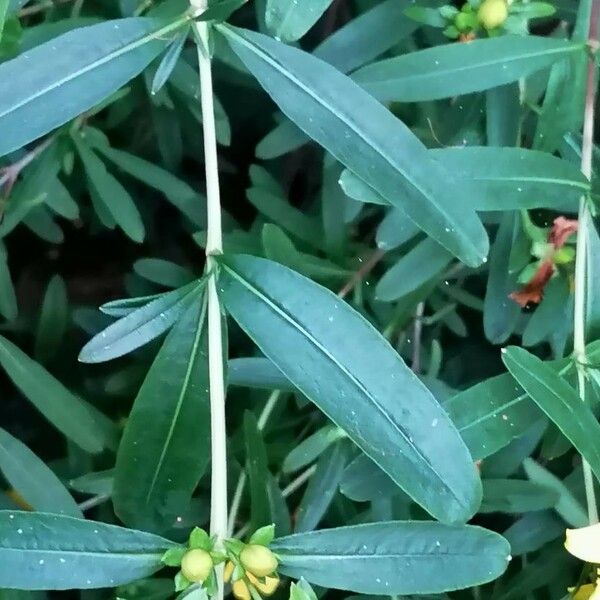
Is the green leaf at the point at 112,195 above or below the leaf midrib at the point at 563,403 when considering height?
above

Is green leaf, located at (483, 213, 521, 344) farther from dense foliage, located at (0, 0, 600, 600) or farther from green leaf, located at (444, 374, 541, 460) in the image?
green leaf, located at (444, 374, 541, 460)

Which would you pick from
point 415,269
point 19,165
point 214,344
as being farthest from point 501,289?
point 19,165

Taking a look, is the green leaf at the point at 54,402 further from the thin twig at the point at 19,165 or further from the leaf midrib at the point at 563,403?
the leaf midrib at the point at 563,403

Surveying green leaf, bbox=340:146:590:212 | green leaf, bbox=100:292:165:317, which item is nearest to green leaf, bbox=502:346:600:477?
green leaf, bbox=340:146:590:212

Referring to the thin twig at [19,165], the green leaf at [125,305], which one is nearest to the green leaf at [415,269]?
the green leaf at [125,305]

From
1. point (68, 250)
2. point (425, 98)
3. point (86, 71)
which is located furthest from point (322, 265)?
point (68, 250)

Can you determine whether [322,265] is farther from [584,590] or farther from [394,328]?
[584,590]

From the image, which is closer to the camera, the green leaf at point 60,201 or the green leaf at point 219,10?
the green leaf at point 219,10
